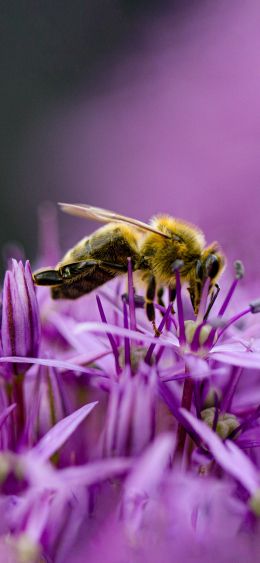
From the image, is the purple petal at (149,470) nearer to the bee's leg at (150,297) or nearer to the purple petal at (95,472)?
the purple petal at (95,472)

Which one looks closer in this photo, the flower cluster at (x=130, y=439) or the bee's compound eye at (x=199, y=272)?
the flower cluster at (x=130, y=439)

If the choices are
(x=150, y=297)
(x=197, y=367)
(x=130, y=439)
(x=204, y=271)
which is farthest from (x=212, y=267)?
(x=130, y=439)

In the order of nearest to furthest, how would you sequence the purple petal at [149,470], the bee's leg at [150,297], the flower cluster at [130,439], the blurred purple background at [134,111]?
the purple petal at [149,470], the flower cluster at [130,439], the bee's leg at [150,297], the blurred purple background at [134,111]

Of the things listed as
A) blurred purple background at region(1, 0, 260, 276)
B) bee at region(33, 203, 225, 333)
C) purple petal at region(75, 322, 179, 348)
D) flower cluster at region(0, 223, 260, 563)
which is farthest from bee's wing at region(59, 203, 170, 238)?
blurred purple background at region(1, 0, 260, 276)

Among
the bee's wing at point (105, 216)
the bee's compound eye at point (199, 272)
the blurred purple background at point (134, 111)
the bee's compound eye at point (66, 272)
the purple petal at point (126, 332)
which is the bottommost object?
the purple petal at point (126, 332)

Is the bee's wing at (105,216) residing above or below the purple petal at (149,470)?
above

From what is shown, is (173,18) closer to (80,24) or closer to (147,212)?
(80,24)

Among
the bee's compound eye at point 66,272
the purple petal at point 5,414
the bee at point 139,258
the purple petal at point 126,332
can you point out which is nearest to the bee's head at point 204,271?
the bee at point 139,258

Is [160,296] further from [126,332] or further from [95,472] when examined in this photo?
[95,472]
